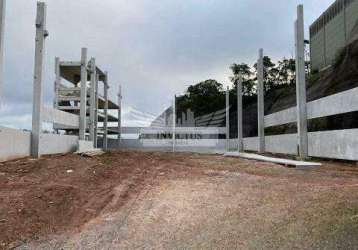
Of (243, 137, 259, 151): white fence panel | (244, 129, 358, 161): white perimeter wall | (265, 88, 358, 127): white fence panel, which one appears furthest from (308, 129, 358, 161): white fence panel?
(243, 137, 259, 151): white fence panel

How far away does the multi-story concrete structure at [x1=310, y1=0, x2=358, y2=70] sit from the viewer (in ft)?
81.9

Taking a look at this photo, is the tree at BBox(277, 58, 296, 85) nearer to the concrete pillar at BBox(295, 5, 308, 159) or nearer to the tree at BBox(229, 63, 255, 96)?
the tree at BBox(229, 63, 255, 96)

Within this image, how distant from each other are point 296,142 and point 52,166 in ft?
36.9

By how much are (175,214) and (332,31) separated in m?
25.6

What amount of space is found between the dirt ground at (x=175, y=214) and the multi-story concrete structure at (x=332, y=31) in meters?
17.6

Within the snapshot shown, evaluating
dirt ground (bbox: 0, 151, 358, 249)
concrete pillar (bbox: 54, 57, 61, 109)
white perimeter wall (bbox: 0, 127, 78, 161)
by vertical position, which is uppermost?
concrete pillar (bbox: 54, 57, 61, 109)

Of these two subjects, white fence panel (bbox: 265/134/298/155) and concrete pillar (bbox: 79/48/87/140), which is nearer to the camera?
white fence panel (bbox: 265/134/298/155)

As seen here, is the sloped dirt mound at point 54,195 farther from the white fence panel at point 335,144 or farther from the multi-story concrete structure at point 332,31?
the multi-story concrete structure at point 332,31

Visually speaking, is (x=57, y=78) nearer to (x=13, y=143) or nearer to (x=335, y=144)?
(x=13, y=143)

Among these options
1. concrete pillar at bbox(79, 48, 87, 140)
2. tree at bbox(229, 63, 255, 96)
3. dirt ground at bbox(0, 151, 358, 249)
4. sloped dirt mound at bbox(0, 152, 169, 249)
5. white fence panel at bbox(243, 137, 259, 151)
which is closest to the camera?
dirt ground at bbox(0, 151, 358, 249)

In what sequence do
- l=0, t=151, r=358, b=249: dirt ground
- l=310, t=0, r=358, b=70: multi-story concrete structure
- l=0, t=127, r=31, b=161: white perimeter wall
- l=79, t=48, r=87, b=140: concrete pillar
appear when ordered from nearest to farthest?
l=0, t=151, r=358, b=249: dirt ground
l=0, t=127, r=31, b=161: white perimeter wall
l=79, t=48, r=87, b=140: concrete pillar
l=310, t=0, r=358, b=70: multi-story concrete structure

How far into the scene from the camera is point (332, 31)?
28.5m

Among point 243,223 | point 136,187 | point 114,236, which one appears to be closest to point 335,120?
point 136,187

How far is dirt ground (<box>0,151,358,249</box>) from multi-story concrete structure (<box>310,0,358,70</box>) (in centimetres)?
1760
